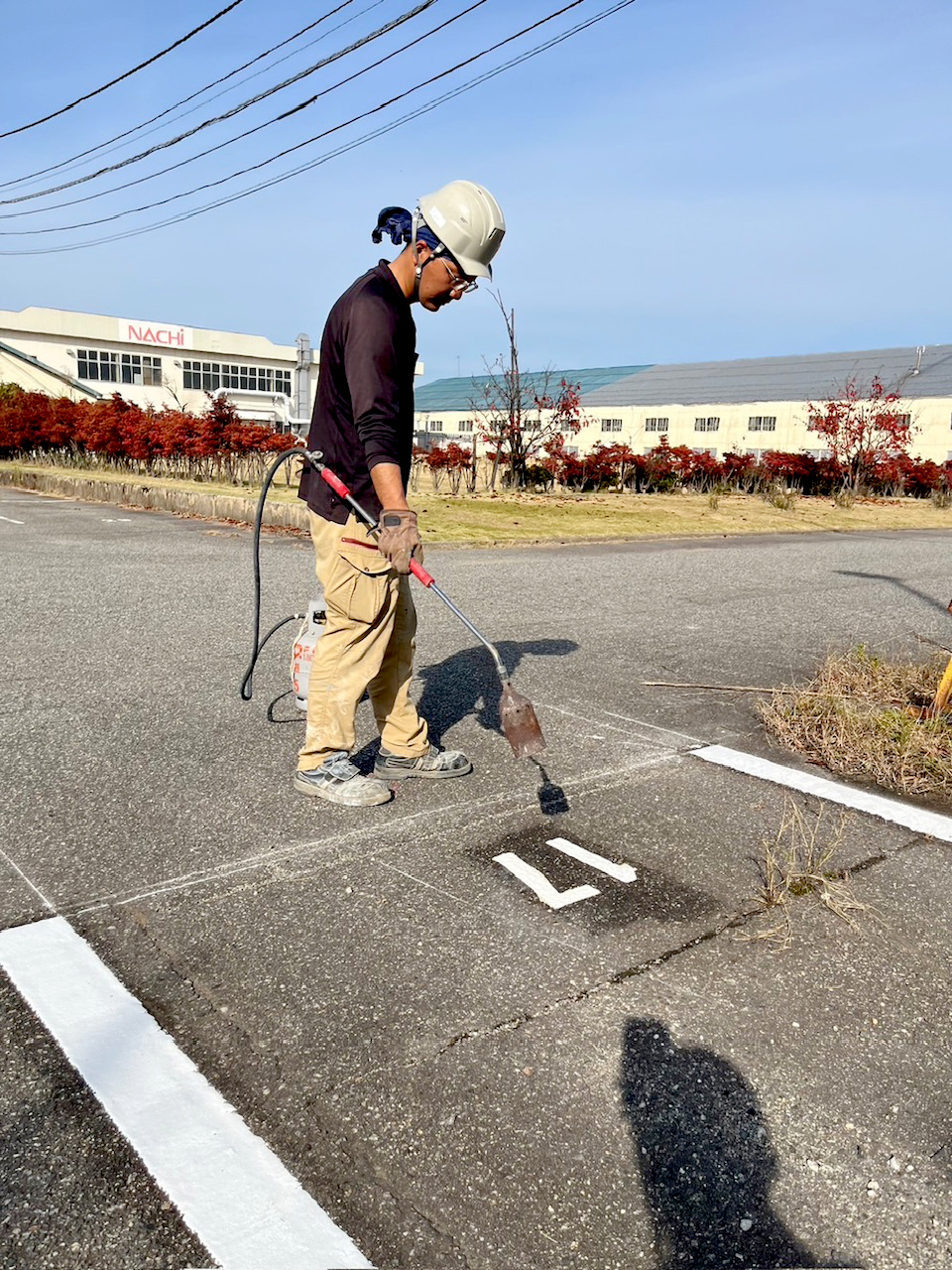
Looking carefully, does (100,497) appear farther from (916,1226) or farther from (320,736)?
(916,1226)

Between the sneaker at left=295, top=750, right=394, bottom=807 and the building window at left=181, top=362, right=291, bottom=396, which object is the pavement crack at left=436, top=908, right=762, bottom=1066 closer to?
the sneaker at left=295, top=750, right=394, bottom=807

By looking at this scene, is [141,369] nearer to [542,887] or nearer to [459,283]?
[459,283]

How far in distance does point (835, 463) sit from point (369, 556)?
2681 cm

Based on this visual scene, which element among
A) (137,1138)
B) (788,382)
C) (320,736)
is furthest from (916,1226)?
(788,382)

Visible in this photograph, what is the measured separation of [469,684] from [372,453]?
7.84 ft

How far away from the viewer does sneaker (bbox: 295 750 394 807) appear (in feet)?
12.1

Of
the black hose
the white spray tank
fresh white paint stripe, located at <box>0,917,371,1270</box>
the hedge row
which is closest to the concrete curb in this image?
the hedge row

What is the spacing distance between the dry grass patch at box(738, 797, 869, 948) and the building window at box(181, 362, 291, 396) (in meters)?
64.3

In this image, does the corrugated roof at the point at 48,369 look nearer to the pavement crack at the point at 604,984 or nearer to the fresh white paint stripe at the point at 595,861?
the fresh white paint stripe at the point at 595,861

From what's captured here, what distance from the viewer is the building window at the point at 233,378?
63188 mm

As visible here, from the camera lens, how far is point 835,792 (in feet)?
13.2

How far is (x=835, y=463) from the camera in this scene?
27703mm

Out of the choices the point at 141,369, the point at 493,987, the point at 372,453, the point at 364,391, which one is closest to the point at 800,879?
the point at 493,987

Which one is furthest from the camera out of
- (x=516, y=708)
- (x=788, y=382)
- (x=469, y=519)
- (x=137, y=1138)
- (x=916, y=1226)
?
(x=788, y=382)
